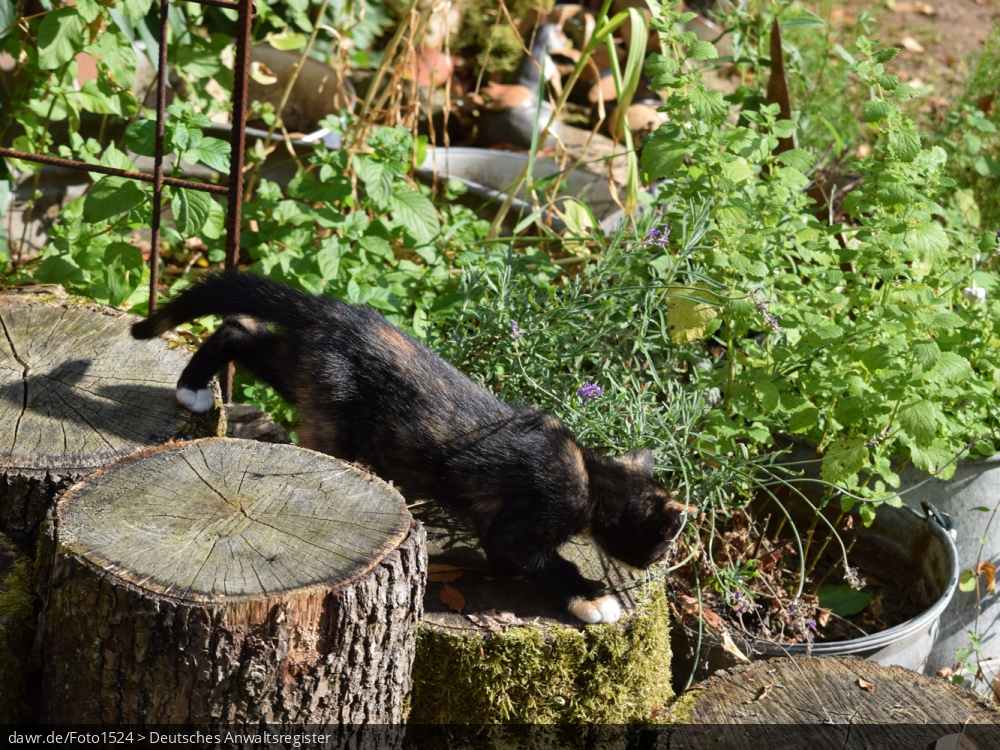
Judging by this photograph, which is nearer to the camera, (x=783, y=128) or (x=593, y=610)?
(x=593, y=610)

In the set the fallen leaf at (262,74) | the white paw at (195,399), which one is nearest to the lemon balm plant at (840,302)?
the white paw at (195,399)

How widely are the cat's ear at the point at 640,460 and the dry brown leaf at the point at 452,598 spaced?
0.68 meters

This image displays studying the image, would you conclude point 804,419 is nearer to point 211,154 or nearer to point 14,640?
point 211,154

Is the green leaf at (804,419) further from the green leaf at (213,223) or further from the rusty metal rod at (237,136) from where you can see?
the green leaf at (213,223)

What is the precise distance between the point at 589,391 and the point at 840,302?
0.87m

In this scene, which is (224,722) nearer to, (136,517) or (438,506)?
(136,517)

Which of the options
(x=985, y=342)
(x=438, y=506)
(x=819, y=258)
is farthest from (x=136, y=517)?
(x=985, y=342)

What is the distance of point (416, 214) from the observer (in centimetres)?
398

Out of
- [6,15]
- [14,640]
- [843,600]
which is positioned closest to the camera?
[14,640]

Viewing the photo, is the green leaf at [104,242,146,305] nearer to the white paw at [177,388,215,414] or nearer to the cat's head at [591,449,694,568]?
the white paw at [177,388,215,414]

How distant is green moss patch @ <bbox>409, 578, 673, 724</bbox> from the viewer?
2693mm

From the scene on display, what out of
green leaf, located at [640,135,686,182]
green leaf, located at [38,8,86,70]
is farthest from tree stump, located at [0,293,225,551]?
green leaf, located at [640,135,686,182]

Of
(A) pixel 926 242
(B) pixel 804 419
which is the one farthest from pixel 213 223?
(A) pixel 926 242

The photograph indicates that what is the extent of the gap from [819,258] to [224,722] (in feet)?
8.05
